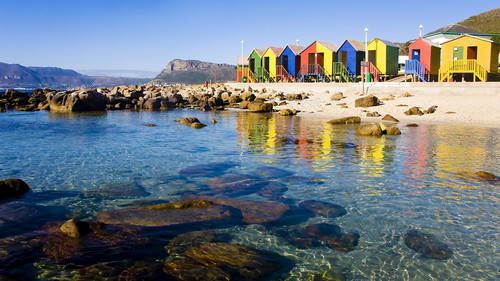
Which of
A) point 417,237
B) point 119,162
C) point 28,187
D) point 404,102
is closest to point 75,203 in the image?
point 28,187

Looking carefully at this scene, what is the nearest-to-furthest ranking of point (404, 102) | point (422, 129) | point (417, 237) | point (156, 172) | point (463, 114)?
point (417, 237) → point (156, 172) → point (422, 129) → point (463, 114) → point (404, 102)

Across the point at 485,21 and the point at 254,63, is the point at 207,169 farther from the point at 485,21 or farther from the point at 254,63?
the point at 485,21

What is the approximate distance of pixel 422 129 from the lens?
62.3 ft

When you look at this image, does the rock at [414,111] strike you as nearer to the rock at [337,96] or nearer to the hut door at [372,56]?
the rock at [337,96]

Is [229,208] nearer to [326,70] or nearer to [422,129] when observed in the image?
[422,129]

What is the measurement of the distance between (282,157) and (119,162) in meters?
5.06

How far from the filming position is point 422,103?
85.0ft

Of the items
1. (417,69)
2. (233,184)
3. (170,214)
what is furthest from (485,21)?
(170,214)

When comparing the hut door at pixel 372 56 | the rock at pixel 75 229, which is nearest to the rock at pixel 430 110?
the hut door at pixel 372 56

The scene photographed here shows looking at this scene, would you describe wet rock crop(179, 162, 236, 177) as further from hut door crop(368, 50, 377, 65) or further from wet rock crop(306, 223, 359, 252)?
hut door crop(368, 50, 377, 65)

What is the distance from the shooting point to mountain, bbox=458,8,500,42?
102750 millimetres

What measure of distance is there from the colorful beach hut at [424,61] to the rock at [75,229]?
3320 centimetres

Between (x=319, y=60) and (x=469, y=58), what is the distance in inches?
586

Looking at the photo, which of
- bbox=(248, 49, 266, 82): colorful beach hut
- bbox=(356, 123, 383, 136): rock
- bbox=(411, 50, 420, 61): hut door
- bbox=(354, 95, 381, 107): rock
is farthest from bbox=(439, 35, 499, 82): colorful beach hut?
bbox=(248, 49, 266, 82): colorful beach hut
